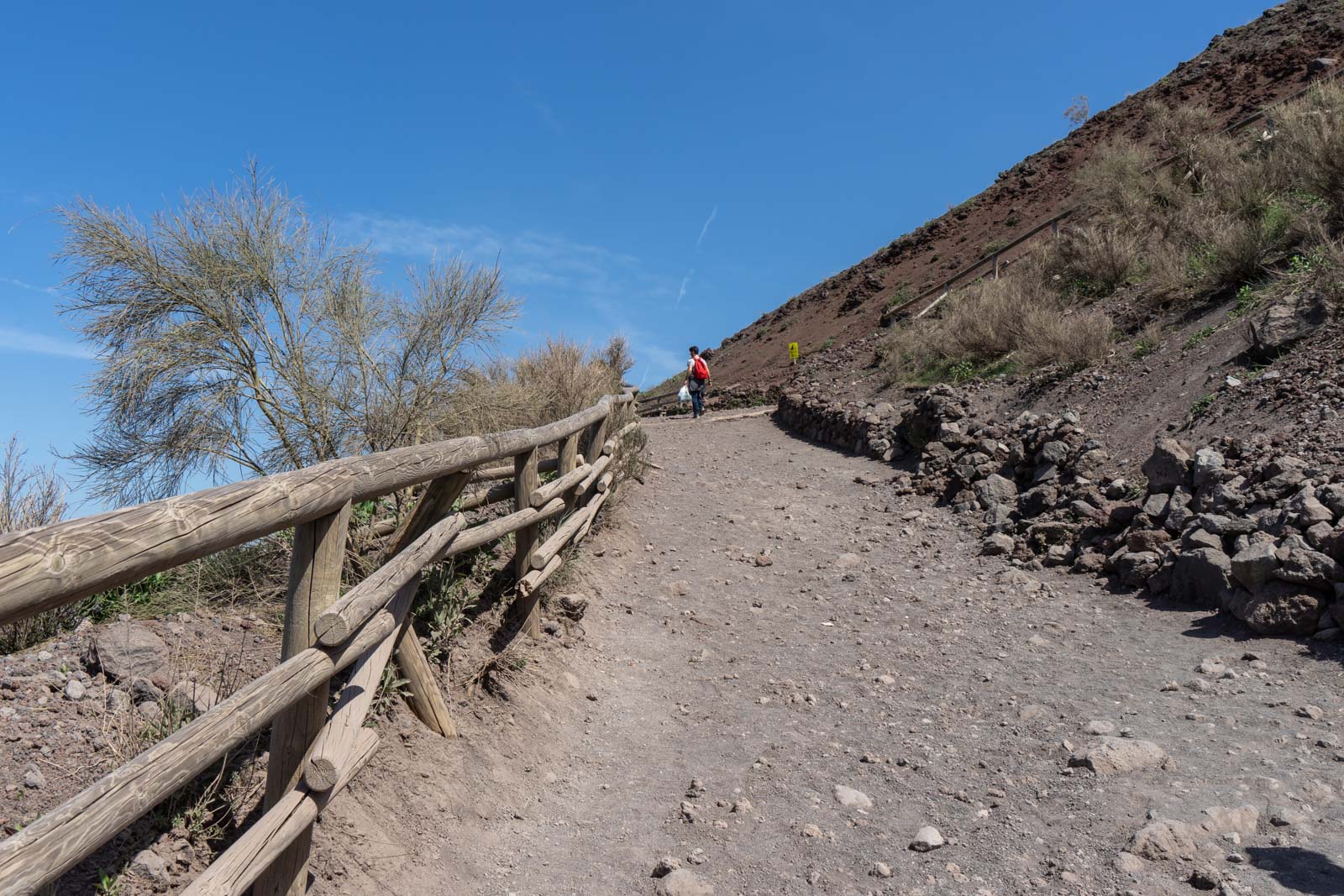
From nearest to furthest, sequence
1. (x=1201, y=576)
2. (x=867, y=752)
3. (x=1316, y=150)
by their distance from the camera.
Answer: (x=867, y=752) → (x=1201, y=576) → (x=1316, y=150)

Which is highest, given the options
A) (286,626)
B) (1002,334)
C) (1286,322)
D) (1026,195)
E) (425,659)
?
(1026,195)

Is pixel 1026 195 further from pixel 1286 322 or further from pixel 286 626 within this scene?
pixel 286 626

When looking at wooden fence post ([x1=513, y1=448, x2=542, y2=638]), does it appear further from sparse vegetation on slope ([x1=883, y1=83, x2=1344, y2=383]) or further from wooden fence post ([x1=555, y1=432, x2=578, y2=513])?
sparse vegetation on slope ([x1=883, y1=83, x2=1344, y2=383])

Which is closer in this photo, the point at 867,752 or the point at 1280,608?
the point at 867,752

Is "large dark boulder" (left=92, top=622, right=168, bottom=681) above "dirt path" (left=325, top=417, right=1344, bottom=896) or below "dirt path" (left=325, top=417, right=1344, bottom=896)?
above

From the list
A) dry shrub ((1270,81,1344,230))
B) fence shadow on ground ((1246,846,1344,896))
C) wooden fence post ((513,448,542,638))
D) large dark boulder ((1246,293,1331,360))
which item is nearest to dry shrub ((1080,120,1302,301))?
dry shrub ((1270,81,1344,230))

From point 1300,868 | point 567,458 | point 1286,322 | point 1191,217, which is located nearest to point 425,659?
point 567,458

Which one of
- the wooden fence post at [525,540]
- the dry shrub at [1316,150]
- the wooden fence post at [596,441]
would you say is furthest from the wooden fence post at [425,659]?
the dry shrub at [1316,150]

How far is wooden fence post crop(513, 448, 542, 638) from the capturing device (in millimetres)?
5539

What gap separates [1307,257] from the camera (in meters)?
9.93

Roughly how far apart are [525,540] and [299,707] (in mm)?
2458

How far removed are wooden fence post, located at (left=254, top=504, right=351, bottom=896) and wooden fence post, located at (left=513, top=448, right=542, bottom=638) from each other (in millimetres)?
2371

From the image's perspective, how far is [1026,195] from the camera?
31250 mm

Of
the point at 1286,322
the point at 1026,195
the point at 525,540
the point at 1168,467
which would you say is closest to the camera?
the point at 525,540
